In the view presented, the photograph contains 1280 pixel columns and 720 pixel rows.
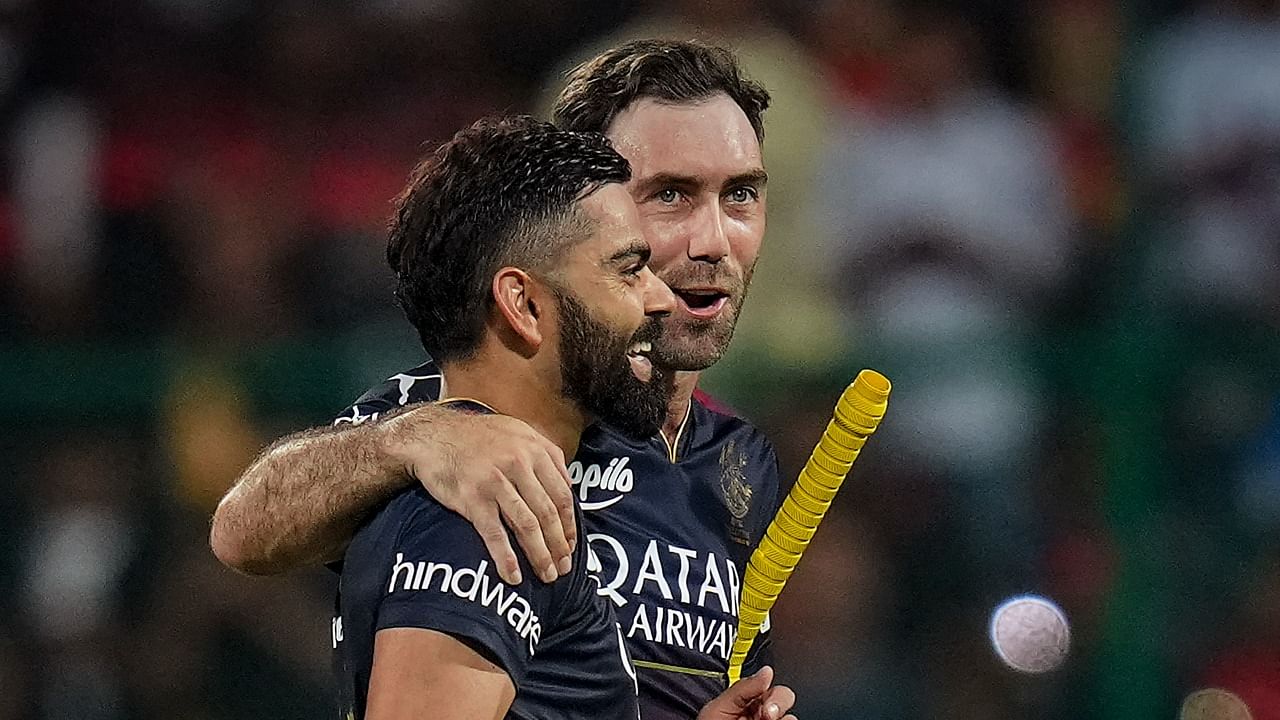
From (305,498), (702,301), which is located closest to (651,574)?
(702,301)

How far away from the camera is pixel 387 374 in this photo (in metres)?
4.73

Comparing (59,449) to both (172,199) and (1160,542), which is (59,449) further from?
(1160,542)

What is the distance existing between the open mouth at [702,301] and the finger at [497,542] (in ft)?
3.11

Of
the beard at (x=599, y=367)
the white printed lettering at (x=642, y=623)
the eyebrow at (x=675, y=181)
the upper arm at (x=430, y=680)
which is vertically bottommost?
the upper arm at (x=430, y=680)

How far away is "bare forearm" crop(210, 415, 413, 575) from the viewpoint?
228 cm

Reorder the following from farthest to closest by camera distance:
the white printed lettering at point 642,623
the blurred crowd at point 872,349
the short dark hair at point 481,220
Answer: the blurred crowd at point 872,349, the white printed lettering at point 642,623, the short dark hair at point 481,220

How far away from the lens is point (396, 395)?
2859mm

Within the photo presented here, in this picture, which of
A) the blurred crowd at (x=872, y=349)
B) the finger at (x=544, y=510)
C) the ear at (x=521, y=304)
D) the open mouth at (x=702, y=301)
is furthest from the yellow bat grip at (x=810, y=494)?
the blurred crowd at (x=872, y=349)

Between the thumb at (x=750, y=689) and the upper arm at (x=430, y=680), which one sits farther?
the thumb at (x=750, y=689)

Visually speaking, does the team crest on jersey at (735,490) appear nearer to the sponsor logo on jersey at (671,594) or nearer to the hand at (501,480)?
the sponsor logo on jersey at (671,594)

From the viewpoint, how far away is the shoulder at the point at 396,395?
281 centimetres

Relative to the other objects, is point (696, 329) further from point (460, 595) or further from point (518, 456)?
point (460, 595)

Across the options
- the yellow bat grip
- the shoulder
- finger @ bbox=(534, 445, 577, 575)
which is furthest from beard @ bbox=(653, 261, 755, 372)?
finger @ bbox=(534, 445, 577, 575)

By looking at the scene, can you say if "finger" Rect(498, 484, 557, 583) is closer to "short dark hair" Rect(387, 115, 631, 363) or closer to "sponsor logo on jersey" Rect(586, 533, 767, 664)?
"short dark hair" Rect(387, 115, 631, 363)
